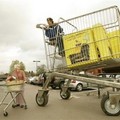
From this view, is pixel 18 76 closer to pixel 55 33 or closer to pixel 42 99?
pixel 42 99

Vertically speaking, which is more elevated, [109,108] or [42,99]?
[42,99]

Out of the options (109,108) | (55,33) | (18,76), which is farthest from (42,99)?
(109,108)

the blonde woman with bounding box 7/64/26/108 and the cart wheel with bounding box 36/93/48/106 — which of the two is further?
the blonde woman with bounding box 7/64/26/108

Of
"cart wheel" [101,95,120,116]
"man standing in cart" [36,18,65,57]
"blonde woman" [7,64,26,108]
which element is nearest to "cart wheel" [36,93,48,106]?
"blonde woman" [7,64,26,108]

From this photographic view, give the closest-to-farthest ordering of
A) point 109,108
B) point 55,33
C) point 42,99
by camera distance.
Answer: point 109,108 → point 55,33 → point 42,99

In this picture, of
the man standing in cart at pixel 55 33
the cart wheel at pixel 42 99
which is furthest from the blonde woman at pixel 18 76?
the man standing in cart at pixel 55 33

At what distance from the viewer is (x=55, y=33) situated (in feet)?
33.8

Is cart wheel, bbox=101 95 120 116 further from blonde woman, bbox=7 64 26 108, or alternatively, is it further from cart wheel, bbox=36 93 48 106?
blonde woman, bbox=7 64 26 108

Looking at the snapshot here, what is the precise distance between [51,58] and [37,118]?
1979 millimetres

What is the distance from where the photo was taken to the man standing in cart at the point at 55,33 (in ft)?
33.0

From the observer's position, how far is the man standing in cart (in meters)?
10.1

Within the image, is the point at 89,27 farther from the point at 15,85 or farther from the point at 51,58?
the point at 15,85

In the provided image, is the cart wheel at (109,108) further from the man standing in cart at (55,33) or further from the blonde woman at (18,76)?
the blonde woman at (18,76)

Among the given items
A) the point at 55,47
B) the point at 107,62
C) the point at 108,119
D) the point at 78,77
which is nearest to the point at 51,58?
the point at 55,47
